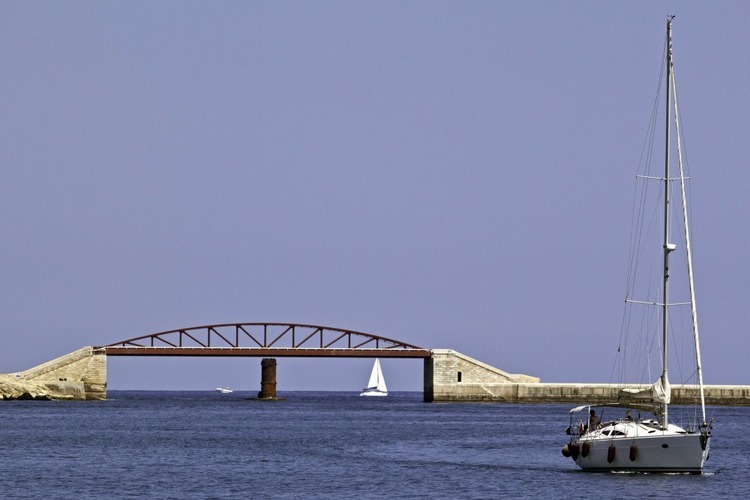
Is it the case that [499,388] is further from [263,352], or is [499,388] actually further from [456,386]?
[263,352]

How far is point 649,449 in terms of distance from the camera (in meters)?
57.0

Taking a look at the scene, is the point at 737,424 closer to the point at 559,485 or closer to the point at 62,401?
the point at 559,485

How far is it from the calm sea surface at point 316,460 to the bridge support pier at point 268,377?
4864cm

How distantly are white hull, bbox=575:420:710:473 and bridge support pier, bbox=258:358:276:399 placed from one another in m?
105

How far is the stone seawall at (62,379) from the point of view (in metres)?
148

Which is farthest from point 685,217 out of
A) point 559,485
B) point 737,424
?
point 737,424

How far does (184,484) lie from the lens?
5647 cm

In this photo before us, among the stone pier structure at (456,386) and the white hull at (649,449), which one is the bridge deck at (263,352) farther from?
the white hull at (649,449)

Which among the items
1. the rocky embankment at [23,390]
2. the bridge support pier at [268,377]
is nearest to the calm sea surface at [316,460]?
the rocky embankment at [23,390]

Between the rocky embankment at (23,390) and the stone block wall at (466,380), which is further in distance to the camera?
the stone block wall at (466,380)

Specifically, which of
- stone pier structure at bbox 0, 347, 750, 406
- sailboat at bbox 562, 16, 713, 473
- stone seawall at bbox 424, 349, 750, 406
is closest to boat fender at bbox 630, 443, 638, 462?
sailboat at bbox 562, 16, 713, 473

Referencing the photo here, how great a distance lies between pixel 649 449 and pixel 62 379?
10317 centimetres

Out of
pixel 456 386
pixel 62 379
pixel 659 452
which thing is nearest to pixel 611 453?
pixel 659 452

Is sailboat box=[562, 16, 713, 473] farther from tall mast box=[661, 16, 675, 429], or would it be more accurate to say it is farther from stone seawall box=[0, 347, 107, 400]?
stone seawall box=[0, 347, 107, 400]
